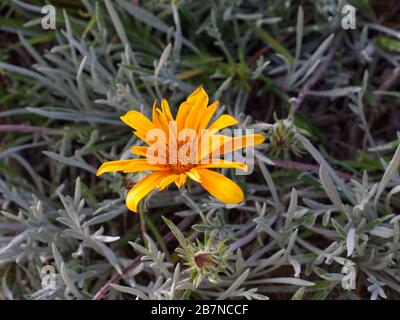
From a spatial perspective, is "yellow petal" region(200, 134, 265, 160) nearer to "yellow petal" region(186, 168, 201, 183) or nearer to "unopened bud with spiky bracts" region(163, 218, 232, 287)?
"yellow petal" region(186, 168, 201, 183)

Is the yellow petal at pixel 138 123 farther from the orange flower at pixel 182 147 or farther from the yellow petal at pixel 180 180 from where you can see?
the yellow petal at pixel 180 180

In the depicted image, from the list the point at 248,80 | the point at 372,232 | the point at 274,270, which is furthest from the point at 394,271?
the point at 248,80

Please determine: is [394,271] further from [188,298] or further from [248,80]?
[248,80]

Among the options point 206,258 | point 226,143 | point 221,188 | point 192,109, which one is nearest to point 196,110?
point 192,109

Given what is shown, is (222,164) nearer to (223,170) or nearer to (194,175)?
(194,175)

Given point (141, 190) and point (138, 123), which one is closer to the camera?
point (141, 190)

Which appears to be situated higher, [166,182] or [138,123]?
[138,123]

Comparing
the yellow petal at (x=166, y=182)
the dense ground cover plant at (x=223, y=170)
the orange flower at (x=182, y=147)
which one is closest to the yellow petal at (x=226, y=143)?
the orange flower at (x=182, y=147)
